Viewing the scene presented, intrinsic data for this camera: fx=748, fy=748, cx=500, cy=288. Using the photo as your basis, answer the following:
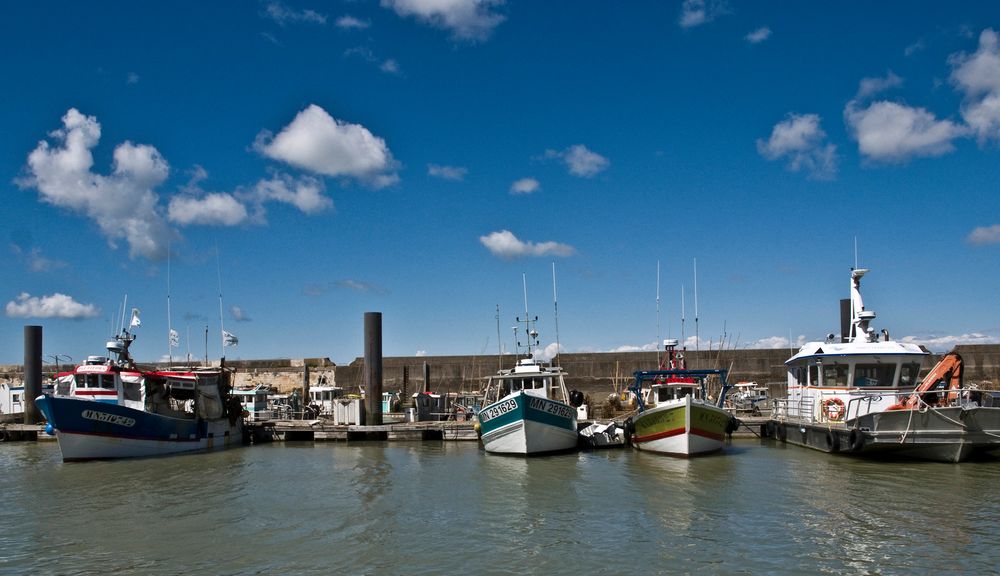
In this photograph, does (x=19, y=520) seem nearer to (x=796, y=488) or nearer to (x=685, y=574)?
(x=685, y=574)

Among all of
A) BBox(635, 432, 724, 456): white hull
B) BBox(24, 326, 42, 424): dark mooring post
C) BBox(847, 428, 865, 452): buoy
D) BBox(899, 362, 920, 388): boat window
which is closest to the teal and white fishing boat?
BBox(635, 432, 724, 456): white hull

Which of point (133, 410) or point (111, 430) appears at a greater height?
point (133, 410)

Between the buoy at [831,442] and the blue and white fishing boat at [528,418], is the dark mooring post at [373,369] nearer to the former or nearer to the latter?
the blue and white fishing boat at [528,418]

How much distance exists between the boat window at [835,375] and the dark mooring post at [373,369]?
53.1 feet

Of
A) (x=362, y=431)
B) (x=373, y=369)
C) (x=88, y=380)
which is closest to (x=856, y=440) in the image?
(x=362, y=431)

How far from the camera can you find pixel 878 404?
21.5 metres

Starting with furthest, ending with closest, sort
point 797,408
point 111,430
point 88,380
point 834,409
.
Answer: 1. point 88,380
2. point 797,408
3. point 111,430
4. point 834,409

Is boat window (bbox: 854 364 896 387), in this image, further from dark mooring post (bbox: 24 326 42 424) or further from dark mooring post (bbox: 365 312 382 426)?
dark mooring post (bbox: 24 326 42 424)

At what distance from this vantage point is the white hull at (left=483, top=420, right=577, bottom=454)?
22.4m

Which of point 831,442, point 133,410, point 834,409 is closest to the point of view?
point 831,442

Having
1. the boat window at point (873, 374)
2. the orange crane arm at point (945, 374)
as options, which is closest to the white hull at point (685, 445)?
the boat window at point (873, 374)

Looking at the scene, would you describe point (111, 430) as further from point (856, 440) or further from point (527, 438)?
point (856, 440)

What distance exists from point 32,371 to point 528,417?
23.3 metres

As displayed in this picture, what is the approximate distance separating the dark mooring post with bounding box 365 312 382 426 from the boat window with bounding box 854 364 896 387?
17073 mm
